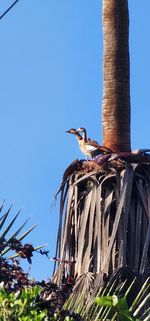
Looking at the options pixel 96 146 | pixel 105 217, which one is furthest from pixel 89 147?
pixel 105 217

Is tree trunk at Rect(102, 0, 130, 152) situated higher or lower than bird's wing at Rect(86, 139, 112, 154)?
higher

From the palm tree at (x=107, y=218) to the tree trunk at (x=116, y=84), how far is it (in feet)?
0.07

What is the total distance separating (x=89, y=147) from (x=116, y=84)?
61 cm

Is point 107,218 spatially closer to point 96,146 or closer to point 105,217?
point 105,217

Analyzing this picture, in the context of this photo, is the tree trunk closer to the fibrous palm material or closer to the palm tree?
the palm tree

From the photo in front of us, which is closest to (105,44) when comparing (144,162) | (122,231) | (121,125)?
(121,125)

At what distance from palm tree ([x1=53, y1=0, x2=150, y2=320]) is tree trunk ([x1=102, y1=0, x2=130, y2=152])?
2 cm

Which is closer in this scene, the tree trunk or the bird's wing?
the bird's wing

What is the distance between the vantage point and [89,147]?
9.89m

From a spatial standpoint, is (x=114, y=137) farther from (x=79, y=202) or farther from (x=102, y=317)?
(x=102, y=317)

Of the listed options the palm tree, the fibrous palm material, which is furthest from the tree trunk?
the fibrous palm material

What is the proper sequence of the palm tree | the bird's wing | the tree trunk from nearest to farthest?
the palm tree → the bird's wing → the tree trunk

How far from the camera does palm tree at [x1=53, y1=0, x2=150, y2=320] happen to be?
343 inches

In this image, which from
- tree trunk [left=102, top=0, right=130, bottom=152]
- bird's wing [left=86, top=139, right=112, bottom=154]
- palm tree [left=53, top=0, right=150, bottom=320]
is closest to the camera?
palm tree [left=53, top=0, right=150, bottom=320]
